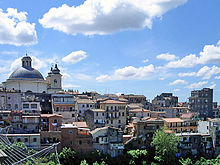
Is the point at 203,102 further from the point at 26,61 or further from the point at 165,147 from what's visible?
the point at 26,61

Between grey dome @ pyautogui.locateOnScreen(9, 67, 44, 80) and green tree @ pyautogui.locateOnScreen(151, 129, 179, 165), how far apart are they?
30.5 meters

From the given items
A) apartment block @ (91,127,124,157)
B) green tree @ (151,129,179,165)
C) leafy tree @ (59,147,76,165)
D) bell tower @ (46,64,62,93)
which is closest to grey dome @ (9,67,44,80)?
bell tower @ (46,64,62,93)

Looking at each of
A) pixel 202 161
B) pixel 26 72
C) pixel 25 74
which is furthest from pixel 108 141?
pixel 26 72

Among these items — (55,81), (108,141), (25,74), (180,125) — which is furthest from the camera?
(55,81)

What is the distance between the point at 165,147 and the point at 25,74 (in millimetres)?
33581

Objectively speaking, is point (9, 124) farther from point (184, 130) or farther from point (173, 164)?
point (184, 130)

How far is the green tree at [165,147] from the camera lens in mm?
41469

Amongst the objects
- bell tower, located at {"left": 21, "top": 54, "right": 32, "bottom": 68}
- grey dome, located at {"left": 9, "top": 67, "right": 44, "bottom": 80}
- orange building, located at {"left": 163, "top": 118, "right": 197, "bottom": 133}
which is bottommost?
orange building, located at {"left": 163, "top": 118, "right": 197, "bottom": 133}

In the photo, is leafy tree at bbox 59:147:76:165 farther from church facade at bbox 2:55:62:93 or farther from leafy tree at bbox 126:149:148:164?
church facade at bbox 2:55:62:93

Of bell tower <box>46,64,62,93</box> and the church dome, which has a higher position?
the church dome

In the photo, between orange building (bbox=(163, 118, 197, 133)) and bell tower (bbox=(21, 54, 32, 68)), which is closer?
orange building (bbox=(163, 118, 197, 133))

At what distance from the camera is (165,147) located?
137 feet

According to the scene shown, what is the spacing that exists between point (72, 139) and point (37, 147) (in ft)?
16.7

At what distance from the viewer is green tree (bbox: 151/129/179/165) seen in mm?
41469
